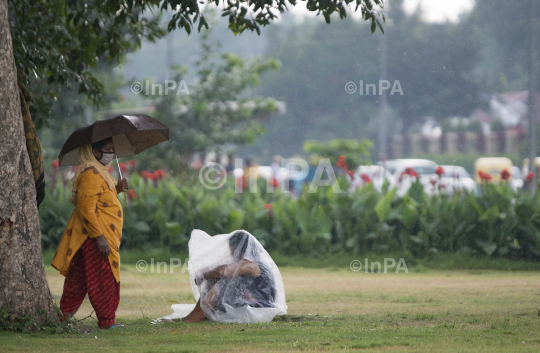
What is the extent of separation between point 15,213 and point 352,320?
2.91 meters

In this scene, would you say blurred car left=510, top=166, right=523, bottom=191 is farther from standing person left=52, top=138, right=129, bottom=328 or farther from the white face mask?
standing person left=52, top=138, right=129, bottom=328

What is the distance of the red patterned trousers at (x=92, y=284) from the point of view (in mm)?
5273

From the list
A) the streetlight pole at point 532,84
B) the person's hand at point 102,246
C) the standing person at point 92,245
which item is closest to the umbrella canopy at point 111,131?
the standing person at point 92,245

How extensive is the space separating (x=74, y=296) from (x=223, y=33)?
2672 inches

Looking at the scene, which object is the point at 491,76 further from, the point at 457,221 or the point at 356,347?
the point at 356,347

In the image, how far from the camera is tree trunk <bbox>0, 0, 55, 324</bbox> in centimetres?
Answer: 483

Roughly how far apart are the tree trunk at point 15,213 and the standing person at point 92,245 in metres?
0.32

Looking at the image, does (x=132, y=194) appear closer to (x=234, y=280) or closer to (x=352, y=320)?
(x=234, y=280)

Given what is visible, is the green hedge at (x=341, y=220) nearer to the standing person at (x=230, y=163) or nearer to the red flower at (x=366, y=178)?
the red flower at (x=366, y=178)

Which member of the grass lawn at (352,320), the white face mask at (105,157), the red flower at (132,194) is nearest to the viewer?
the grass lawn at (352,320)

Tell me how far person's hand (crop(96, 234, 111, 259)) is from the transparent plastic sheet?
882 mm
